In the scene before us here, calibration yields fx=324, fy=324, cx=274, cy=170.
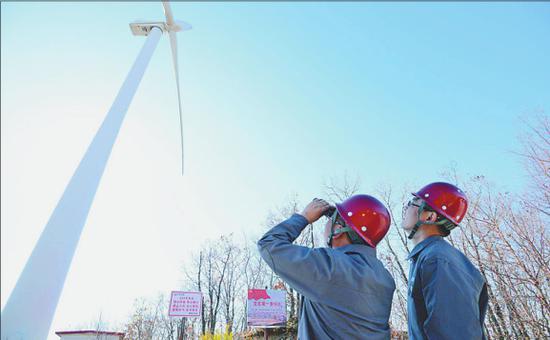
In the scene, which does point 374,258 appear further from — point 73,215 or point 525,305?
point 525,305

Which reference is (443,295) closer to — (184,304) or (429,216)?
(429,216)

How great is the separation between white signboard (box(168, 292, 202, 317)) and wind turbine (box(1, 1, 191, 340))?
1316cm

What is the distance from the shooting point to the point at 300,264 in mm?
2422

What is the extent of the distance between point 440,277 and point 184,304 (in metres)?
16.1

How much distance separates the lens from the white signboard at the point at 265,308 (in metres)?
16.9

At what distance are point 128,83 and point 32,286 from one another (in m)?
4.51

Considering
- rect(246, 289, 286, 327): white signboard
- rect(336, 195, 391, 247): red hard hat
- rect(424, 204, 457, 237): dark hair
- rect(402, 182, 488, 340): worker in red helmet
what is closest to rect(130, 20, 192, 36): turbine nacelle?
rect(336, 195, 391, 247): red hard hat

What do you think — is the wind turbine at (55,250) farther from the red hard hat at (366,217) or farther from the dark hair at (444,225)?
the dark hair at (444,225)

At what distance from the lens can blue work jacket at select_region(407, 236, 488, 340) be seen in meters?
2.41

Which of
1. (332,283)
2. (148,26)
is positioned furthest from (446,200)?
(148,26)

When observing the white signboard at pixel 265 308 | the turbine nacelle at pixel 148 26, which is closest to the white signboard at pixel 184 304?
the white signboard at pixel 265 308

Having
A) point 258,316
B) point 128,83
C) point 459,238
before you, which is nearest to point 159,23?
point 128,83

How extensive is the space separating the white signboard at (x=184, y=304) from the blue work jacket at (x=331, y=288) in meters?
15.2

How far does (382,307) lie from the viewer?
266cm
